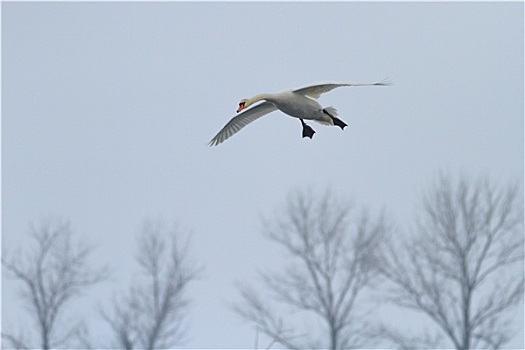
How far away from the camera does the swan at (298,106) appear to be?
611 inches

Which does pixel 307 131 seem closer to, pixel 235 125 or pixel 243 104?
pixel 235 125

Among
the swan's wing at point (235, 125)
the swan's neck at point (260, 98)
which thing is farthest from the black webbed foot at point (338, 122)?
the swan's wing at point (235, 125)

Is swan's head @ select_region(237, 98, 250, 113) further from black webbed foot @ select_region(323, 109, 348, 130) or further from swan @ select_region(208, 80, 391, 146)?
black webbed foot @ select_region(323, 109, 348, 130)

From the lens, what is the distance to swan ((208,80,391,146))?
1552 cm

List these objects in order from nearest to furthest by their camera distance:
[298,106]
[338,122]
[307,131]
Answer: [298,106] → [338,122] → [307,131]

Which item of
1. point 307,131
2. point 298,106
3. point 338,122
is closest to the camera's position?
point 298,106

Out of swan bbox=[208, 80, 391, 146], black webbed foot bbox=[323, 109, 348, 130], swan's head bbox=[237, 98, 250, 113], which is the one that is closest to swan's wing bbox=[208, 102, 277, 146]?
swan bbox=[208, 80, 391, 146]

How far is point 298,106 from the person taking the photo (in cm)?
1553

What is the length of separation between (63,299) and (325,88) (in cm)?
3382

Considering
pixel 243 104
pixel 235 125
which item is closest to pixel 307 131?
pixel 235 125

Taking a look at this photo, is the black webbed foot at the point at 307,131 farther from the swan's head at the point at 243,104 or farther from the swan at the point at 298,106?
the swan's head at the point at 243,104

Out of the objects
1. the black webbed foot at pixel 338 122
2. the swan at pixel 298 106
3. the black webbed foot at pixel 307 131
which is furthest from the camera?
the black webbed foot at pixel 307 131

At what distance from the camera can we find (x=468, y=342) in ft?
133

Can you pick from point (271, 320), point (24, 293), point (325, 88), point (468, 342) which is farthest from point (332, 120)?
point (24, 293)
